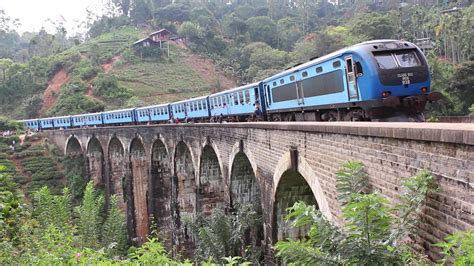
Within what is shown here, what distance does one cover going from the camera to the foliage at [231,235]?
13812mm

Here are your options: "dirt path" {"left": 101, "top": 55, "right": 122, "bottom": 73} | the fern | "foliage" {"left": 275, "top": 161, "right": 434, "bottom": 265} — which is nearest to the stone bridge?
"foliage" {"left": 275, "top": 161, "right": 434, "bottom": 265}

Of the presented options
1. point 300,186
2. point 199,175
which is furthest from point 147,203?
point 300,186

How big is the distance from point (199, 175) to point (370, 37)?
35.8 metres

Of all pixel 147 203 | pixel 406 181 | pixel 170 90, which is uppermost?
pixel 170 90

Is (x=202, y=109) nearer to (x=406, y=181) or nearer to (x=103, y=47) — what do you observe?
(x=406, y=181)

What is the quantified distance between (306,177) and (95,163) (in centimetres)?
3073

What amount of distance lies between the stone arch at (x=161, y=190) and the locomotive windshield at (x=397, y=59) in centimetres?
1786

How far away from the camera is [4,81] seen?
62.4 meters

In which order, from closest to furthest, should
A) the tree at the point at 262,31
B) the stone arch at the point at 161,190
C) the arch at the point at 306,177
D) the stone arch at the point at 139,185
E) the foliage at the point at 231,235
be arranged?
1. the arch at the point at 306,177
2. the foliage at the point at 231,235
3. the stone arch at the point at 161,190
4. the stone arch at the point at 139,185
5. the tree at the point at 262,31

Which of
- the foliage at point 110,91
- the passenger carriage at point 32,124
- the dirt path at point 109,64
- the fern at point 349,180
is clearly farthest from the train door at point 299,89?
the dirt path at point 109,64

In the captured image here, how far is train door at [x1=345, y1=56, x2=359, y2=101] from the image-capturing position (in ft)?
30.8

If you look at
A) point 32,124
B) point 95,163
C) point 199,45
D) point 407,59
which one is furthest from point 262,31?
point 407,59

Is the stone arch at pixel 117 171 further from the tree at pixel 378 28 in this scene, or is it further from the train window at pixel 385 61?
the tree at pixel 378 28

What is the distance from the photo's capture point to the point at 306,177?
8.92 m
